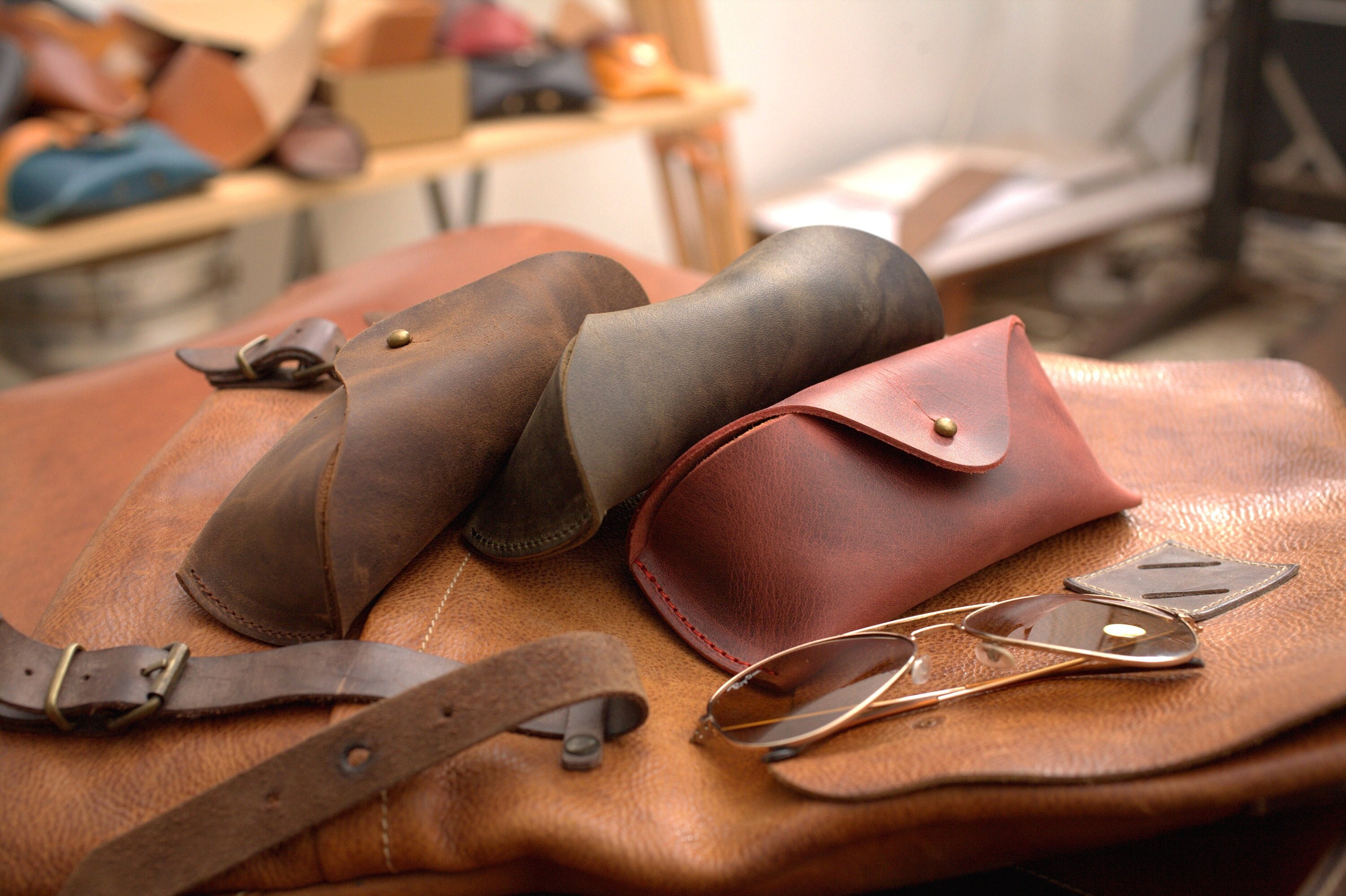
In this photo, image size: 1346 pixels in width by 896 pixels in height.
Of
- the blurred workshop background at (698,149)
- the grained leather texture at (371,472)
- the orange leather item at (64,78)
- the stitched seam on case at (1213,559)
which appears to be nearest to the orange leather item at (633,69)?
the blurred workshop background at (698,149)

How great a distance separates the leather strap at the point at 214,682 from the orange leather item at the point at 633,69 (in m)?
1.47

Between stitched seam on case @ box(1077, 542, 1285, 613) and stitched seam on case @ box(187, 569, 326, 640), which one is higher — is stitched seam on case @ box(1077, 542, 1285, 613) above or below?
below

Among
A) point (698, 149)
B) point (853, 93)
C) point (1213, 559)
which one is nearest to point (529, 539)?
point (1213, 559)

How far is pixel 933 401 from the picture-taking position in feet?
1.89

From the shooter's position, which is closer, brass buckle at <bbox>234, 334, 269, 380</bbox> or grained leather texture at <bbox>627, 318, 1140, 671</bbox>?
grained leather texture at <bbox>627, 318, 1140, 671</bbox>

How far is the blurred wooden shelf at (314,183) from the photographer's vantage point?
4.10 feet

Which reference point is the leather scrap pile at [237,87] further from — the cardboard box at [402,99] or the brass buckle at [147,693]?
the brass buckle at [147,693]

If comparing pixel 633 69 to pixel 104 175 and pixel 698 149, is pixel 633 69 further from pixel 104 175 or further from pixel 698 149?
pixel 104 175

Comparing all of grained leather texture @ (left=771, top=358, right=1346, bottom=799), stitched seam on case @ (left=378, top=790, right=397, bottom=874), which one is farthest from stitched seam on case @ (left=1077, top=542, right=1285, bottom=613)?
stitched seam on case @ (left=378, top=790, right=397, bottom=874)

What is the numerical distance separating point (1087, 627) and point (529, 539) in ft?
0.94

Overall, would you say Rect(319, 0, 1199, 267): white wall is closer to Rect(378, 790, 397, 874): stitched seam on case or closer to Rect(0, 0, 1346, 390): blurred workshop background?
Rect(0, 0, 1346, 390): blurred workshop background

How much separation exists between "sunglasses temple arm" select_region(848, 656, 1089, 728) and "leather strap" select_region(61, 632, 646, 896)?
12cm

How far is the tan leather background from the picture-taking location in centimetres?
42

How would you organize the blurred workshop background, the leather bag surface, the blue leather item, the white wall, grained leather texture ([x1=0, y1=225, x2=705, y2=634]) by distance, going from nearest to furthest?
grained leather texture ([x1=0, y1=225, x2=705, y2=634])
the blue leather item
the blurred workshop background
the leather bag surface
the white wall
